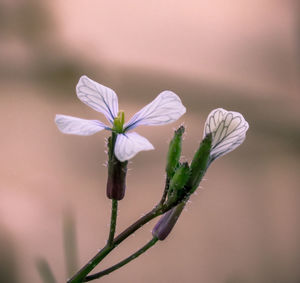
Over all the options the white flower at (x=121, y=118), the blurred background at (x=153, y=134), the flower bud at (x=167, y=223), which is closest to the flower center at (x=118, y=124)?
the white flower at (x=121, y=118)

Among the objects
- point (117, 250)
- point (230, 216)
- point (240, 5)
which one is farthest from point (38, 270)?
point (240, 5)

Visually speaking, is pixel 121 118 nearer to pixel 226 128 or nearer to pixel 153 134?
pixel 226 128

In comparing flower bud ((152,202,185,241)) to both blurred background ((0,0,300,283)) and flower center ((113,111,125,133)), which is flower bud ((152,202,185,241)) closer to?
flower center ((113,111,125,133))

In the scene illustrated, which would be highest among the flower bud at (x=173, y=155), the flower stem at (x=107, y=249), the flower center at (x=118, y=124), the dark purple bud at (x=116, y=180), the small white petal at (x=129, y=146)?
the flower center at (x=118, y=124)

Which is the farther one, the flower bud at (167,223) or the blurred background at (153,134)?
the blurred background at (153,134)

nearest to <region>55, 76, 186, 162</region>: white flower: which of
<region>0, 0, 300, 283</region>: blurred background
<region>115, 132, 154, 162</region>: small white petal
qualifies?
<region>115, 132, 154, 162</region>: small white petal

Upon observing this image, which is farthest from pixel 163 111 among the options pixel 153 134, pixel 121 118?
pixel 153 134

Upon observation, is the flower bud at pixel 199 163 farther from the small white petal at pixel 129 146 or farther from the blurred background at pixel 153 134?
the blurred background at pixel 153 134

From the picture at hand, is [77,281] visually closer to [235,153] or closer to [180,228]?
[180,228]
